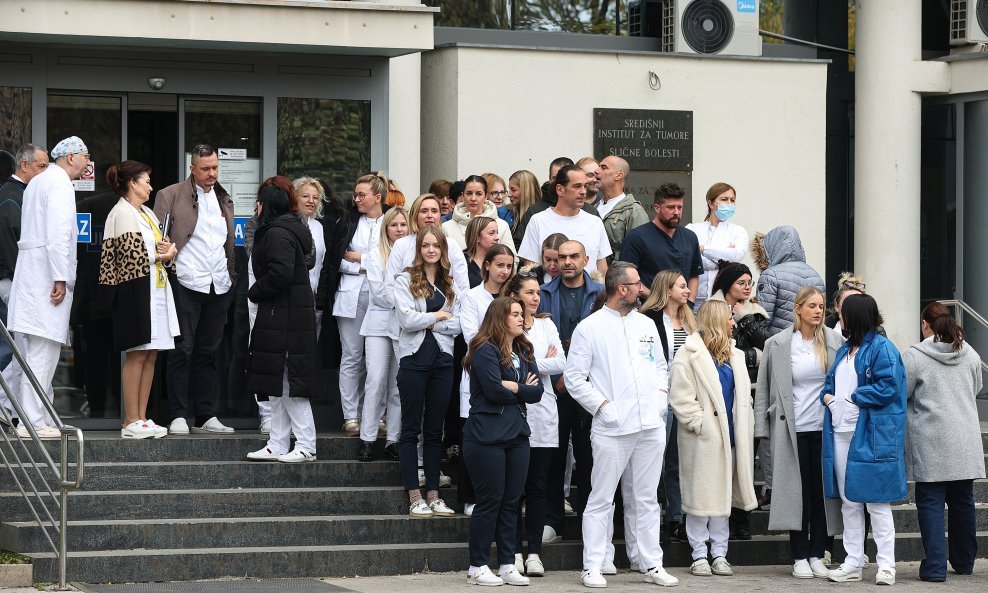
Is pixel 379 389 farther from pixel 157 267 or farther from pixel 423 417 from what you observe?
pixel 157 267

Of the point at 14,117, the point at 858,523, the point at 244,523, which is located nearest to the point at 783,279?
the point at 858,523

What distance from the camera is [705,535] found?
1007cm

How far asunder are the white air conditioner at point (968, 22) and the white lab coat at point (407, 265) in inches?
302

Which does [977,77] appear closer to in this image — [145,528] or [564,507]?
[564,507]

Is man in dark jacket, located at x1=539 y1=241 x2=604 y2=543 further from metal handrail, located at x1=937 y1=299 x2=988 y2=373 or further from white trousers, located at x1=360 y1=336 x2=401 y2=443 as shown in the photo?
metal handrail, located at x1=937 y1=299 x2=988 y2=373

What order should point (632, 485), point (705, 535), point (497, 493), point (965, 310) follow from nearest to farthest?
point (497, 493) < point (632, 485) < point (705, 535) < point (965, 310)

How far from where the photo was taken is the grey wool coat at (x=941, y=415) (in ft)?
32.9

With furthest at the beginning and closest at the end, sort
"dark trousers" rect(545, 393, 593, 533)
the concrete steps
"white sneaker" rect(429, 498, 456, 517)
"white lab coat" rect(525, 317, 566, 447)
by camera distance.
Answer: "white sneaker" rect(429, 498, 456, 517)
"dark trousers" rect(545, 393, 593, 533)
"white lab coat" rect(525, 317, 566, 447)
the concrete steps

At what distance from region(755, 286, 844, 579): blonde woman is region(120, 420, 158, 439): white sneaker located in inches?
170

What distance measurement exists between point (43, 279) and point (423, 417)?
2820 mm

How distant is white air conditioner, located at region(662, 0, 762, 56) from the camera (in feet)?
48.1

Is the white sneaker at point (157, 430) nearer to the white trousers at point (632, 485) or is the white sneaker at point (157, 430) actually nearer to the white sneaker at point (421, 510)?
the white sneaker at point (421, 510)

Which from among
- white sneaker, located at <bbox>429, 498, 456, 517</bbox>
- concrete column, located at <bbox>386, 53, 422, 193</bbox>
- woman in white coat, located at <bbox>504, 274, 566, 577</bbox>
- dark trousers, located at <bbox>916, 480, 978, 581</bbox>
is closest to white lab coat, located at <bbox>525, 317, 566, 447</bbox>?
woman in white coat, located at <bbox>504, 274, 566, 577</bbox>

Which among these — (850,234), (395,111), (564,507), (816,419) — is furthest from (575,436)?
(850,234)
